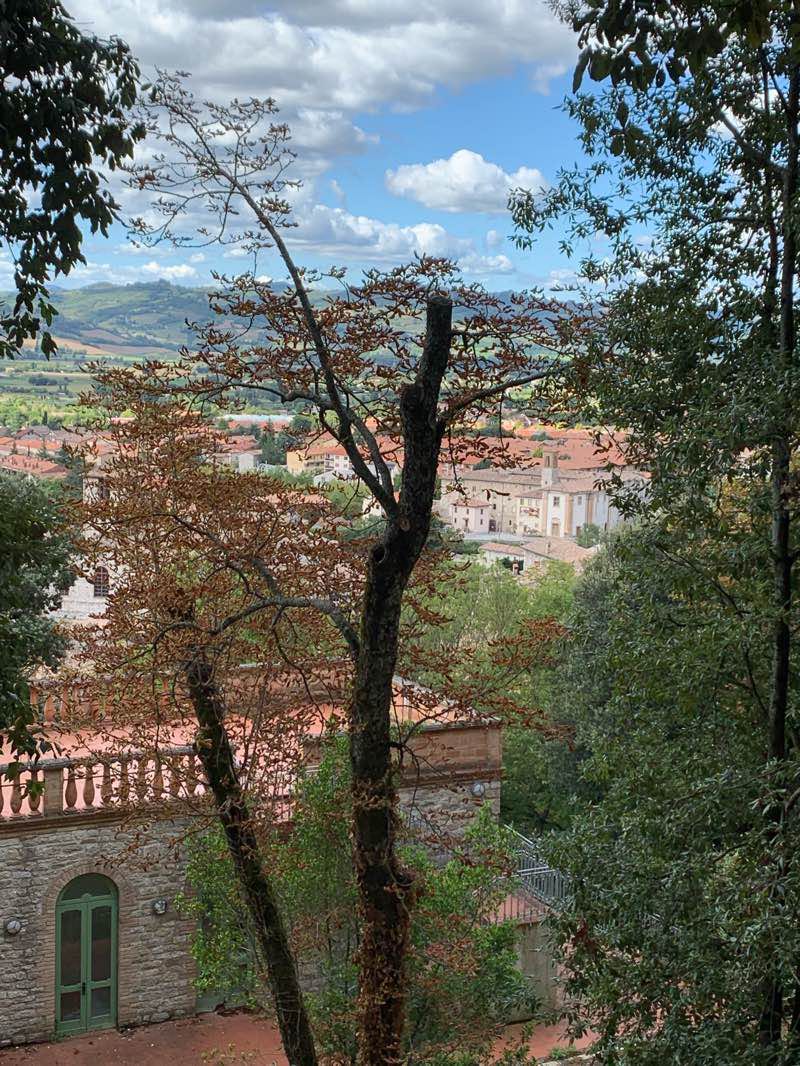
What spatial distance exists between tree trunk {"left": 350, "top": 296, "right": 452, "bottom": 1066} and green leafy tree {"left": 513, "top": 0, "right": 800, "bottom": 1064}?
122cm

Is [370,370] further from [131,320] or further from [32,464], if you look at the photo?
[131,320]

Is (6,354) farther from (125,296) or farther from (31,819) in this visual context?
(125,296)

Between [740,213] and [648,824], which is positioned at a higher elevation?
[740,213]

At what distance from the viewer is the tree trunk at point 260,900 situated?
8.85 meters

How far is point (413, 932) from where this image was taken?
961 centimetres

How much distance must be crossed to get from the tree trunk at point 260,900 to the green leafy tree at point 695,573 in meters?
2.44

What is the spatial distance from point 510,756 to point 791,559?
1966 cm

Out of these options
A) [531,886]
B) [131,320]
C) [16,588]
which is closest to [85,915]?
[531,886]

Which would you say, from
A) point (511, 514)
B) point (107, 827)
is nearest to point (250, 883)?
point (107, 827)

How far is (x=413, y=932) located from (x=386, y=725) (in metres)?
3.11

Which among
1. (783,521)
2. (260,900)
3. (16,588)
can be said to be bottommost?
(260,900)

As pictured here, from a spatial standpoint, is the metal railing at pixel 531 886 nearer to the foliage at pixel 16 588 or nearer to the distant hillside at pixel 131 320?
the foliage at pixel 16 588

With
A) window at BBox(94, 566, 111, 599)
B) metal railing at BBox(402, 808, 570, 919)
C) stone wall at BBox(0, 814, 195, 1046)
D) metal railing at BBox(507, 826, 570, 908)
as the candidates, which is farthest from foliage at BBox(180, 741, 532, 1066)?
metal railing at BBox(507, 826, 570, 908)

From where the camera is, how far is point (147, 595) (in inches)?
356
